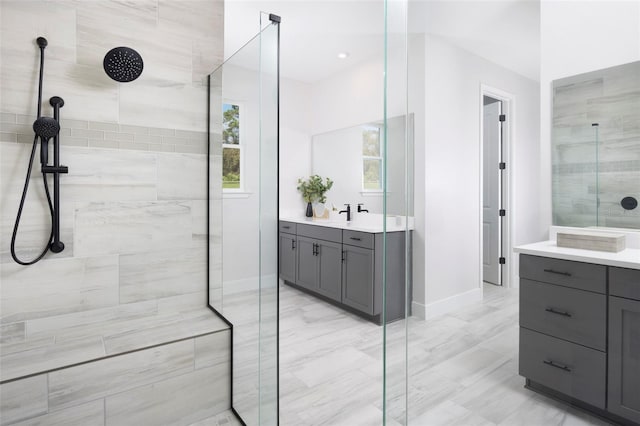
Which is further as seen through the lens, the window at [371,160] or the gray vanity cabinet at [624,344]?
the window at [371,160]

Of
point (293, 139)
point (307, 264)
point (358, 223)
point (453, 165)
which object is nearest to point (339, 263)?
point (307, 264)

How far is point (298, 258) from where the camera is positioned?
3.68 m

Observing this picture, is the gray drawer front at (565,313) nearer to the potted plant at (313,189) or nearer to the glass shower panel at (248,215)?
the glass shower panel at (248,215)

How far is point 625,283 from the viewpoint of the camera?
1.60 meters

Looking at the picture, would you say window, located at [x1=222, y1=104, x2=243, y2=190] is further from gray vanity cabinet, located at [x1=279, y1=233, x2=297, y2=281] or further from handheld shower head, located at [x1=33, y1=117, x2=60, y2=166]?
gray vanity cabinet, located at [x1=279, y1=233, x2=297, y2=281]

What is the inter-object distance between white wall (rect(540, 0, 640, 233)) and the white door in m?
1.81

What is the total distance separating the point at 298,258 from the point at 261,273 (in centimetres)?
216

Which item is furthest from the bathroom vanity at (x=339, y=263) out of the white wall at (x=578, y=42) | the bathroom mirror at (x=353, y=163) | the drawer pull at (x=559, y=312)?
the white wall at (x=578, y=42)

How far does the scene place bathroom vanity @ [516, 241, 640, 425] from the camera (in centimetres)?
159

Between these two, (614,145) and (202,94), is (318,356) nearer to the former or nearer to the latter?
(202,94)

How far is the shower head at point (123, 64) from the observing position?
164 cm

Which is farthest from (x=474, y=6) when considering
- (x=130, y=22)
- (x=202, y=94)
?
(x=130, y=22)

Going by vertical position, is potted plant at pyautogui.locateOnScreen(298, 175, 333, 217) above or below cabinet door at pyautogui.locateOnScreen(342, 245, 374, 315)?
above

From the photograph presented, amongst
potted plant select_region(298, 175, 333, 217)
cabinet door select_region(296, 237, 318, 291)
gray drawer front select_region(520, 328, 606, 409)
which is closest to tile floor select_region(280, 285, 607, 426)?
gray drawer front select_region(520, 328, 606, 409)
